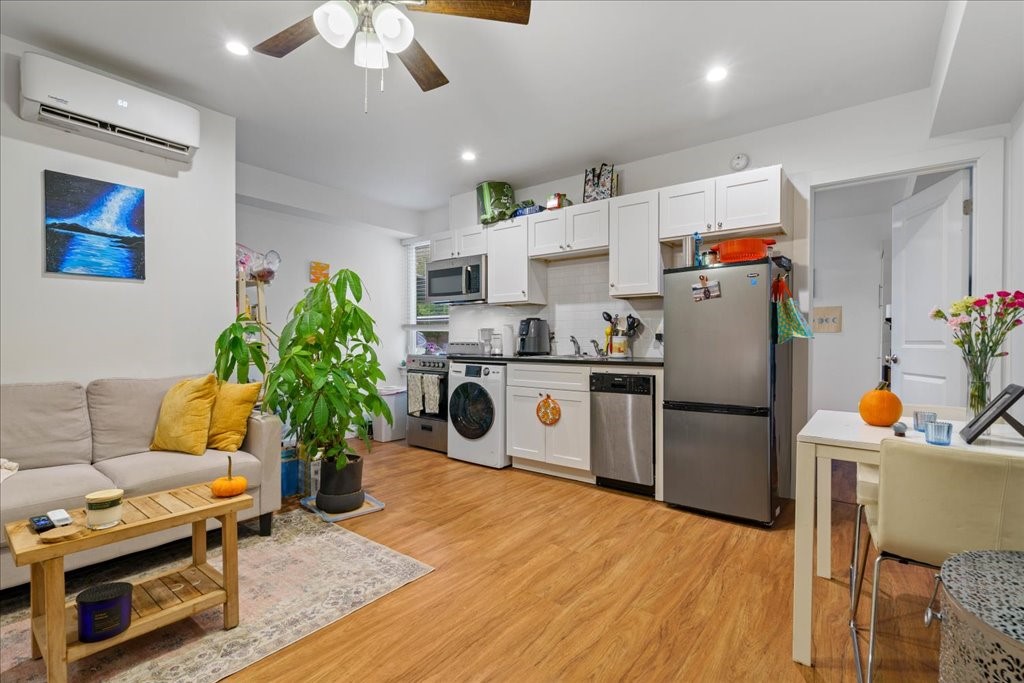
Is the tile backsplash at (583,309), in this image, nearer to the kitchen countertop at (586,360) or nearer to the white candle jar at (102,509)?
the kitchen countertop at (586,360)

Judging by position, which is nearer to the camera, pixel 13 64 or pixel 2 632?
pixel 2 632

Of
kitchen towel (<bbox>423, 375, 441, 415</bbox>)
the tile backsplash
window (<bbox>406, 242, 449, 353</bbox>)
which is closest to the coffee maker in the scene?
the tile backsplash

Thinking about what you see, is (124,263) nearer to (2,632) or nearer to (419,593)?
(2,632)

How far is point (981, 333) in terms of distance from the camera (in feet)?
4.97

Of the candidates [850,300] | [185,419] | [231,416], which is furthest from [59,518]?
[850,300]

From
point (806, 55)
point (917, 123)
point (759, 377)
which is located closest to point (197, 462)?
point (759, 377)

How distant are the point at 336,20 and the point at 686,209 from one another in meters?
2.49

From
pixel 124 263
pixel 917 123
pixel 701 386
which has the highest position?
pixel 917 123

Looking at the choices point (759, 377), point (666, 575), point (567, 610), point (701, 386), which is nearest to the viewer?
point (567, 610)

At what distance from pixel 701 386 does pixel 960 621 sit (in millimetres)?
1955

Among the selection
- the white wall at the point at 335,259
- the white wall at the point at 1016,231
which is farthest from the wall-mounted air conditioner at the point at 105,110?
the white wall at the point at 1016,231

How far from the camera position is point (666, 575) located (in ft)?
7.21

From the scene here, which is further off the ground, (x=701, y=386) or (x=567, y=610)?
(x=701, y=386)

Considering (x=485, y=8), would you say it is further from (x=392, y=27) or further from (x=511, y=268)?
(x=511, y=268)
